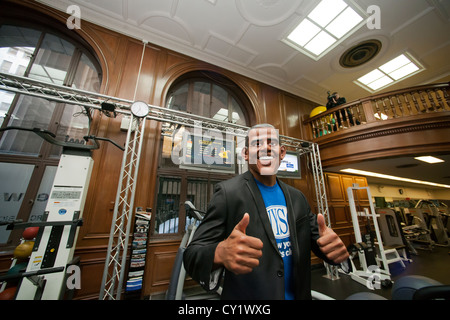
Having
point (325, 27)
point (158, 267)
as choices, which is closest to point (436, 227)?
point (325, 27)

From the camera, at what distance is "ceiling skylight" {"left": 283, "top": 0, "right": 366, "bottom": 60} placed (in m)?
3.37

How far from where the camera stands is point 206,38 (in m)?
3.75

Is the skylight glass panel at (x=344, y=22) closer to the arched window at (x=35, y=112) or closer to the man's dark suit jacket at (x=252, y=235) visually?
the man's dark suit jacket at (x=252, y=235)

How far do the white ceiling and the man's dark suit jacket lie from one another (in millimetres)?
3912

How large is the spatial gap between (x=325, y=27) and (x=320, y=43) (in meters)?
0.38

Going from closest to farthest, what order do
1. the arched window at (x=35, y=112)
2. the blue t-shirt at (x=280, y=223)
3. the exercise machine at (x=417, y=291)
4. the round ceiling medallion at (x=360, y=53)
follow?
the exercise machine at (x=417, y=291) → the blue t-shirt at (x=280, y=223) → the arched window at (x=35, y=112) → the round ceiling medallion at (x=360, y=53)

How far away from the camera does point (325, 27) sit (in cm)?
370

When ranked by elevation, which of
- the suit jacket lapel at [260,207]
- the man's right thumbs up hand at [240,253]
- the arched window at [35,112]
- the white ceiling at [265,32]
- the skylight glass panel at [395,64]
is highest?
the skylight glass panel at [395,64]

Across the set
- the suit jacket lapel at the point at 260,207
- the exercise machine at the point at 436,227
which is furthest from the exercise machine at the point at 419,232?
the suit jacket lapel at the point at 260,207

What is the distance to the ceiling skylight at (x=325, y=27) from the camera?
3.37 metres

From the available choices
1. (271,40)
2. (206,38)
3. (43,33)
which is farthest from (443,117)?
(43,33)

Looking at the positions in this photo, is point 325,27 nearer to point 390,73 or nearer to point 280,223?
point 390,73
